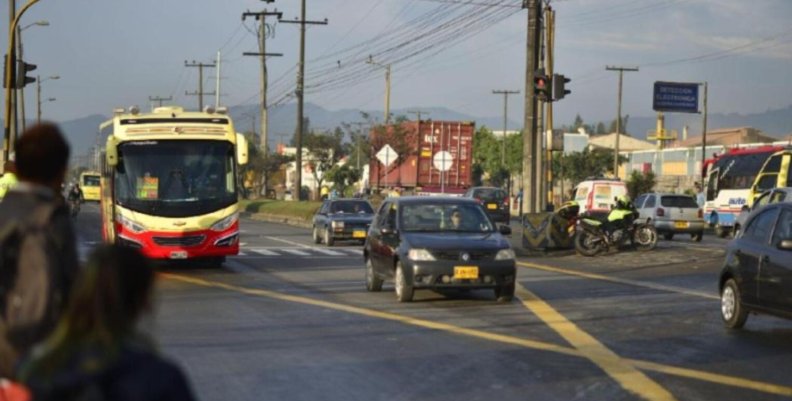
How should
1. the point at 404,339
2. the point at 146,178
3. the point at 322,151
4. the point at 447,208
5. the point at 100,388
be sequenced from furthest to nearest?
the point at 322,151
the point at 146,178
the point at 447,208
the point at 404,339
the point at 100,388

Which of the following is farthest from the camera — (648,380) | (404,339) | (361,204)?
(361,204)

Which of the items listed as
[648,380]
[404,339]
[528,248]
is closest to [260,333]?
[404,339]

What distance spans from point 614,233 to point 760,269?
1560 centimetres

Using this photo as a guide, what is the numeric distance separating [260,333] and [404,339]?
5.57 ft

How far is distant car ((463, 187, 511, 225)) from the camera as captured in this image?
50.8 meters

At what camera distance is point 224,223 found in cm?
2375

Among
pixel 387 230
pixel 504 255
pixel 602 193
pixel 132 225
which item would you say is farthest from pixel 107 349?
pixel 602 193

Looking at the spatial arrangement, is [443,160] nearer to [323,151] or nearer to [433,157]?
[433,157]

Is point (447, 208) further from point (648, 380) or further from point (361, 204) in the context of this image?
point (361, 204)

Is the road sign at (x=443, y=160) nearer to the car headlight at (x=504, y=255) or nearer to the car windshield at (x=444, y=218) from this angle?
the car windshield at (x=444, y=218)

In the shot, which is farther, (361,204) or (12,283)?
(361,204)

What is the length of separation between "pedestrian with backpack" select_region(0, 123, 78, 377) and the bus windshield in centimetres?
1856

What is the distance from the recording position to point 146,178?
23.5 m

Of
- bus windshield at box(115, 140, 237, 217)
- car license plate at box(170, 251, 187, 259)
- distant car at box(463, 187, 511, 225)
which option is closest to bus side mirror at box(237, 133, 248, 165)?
bus windshield at box(115, 140, 237, 217)
